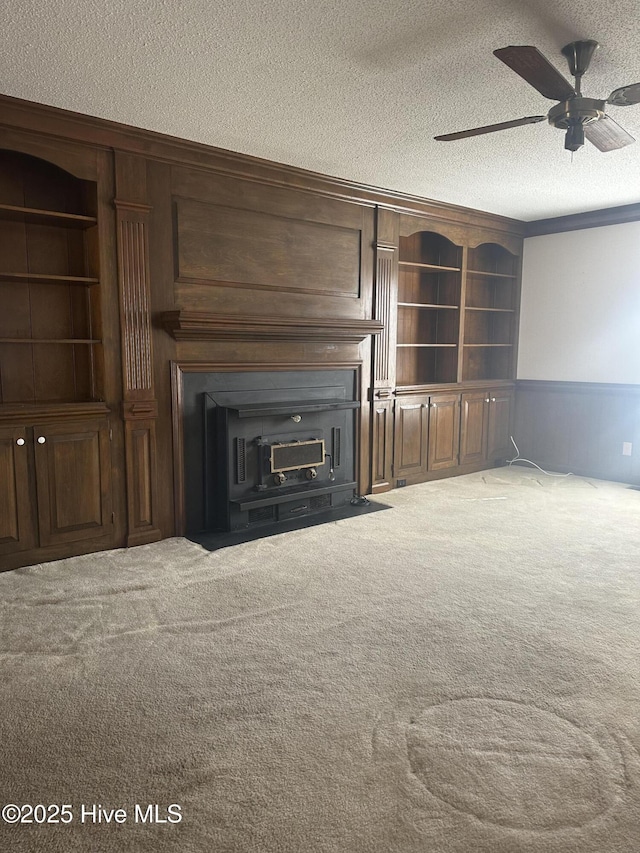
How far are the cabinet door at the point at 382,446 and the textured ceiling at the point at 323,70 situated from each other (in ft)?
6.39

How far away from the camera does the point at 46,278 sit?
337 cm

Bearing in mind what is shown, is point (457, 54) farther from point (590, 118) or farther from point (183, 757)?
point (183, 757)

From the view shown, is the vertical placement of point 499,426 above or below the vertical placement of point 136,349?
below

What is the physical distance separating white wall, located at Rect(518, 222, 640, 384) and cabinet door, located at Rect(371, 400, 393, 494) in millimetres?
2071

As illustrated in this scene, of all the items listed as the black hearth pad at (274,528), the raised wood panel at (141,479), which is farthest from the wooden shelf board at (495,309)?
the raised wood panel at (141,479)

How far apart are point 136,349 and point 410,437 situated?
8.78 ft

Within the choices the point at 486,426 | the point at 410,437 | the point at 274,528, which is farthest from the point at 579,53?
the point at 486,426

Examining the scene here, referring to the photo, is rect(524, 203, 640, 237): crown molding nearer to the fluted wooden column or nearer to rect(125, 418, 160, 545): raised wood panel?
the fluted wooden column

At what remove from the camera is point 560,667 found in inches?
93.4

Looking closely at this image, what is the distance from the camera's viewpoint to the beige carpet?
1.60 meters

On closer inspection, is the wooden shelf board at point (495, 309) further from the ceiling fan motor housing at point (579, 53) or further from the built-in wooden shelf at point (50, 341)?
the built-in wooden shelf at point (50, 341)

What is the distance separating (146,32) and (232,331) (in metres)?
1.83

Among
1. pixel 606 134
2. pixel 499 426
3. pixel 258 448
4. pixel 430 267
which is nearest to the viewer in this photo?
pixel 606 134

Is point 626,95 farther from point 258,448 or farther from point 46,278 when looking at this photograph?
point 46,278
